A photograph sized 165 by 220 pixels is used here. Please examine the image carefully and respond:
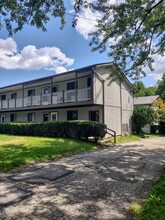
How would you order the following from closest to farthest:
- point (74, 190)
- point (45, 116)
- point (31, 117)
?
point (74, 190) < point (45, 116) < point (31, 117)

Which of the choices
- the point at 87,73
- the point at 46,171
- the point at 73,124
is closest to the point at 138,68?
the point at 73,124

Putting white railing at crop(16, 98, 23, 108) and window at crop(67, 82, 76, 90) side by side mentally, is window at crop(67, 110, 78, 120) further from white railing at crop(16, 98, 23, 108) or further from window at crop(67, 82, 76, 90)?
white railing at crop(16, 98, 23, 108)

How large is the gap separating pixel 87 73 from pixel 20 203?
16921mm

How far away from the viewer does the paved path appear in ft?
13.8

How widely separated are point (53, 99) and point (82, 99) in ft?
12.4

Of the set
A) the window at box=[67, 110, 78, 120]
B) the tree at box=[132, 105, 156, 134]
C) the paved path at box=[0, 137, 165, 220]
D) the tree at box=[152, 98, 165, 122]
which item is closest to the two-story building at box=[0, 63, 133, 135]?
the window at box=[67, 110, 78, 120]

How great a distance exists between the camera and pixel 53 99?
21266 mm

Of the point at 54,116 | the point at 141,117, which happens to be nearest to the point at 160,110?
the point at 141,117

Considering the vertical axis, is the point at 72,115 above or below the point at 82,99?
below

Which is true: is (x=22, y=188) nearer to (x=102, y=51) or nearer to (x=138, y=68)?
(x=102, y=51)

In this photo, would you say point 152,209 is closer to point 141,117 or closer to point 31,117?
point 141,117

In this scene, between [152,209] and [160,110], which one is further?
[160,110]

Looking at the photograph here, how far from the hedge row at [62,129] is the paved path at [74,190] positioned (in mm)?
6517

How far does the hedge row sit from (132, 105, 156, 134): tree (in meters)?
10.5
